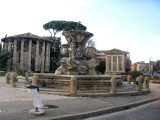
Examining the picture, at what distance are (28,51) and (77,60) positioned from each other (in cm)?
4267

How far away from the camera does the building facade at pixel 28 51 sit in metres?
53.2

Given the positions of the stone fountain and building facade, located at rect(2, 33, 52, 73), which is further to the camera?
building facade, located at rect(2, 33, 52, 73)

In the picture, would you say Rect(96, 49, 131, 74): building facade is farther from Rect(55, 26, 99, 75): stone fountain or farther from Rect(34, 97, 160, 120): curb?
Rect(34, 97, 160, 120): curb

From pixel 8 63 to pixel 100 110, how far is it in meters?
48.3

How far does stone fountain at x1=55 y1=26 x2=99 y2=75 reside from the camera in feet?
49.2

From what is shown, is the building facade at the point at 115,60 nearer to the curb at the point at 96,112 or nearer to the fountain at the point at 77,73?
the fountain at the point at 77,73

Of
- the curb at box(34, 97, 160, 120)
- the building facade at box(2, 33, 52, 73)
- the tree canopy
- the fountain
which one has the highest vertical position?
the tree canopy

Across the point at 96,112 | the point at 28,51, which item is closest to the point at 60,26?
the point at 28,51

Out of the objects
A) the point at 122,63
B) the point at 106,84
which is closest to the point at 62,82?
the point at 106,84

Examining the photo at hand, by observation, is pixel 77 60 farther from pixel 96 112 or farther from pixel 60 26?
pixel 60 26

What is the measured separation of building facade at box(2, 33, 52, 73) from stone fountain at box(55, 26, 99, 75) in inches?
1486

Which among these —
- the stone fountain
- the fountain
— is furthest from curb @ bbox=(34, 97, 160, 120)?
the stone fountain

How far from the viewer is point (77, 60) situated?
15.9m

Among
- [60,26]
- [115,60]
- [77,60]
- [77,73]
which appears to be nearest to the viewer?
[77,73]
